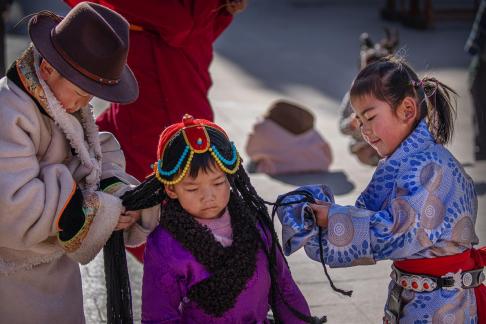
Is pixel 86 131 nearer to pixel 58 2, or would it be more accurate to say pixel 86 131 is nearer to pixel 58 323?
pixel 58 323

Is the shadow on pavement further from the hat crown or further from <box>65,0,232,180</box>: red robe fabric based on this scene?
the hat crown

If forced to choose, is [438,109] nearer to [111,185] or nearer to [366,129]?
[366,129]

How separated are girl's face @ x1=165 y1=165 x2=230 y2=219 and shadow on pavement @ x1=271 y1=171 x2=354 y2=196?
11.5 feet

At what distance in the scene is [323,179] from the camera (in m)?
6.74

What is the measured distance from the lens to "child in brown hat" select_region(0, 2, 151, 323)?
9.14 feet

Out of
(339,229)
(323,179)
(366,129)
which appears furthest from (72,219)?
(323,179)

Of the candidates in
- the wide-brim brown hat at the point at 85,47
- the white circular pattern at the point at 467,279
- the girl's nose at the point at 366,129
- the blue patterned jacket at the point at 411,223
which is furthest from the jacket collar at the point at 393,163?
the wide-brim brown hat at the point at 85,47

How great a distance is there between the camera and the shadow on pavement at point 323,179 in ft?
21.3

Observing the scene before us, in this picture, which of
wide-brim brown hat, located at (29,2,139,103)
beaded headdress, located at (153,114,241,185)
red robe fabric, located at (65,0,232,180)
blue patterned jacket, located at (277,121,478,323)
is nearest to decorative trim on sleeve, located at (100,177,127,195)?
beaded headdress, located at (153,114,241,185)

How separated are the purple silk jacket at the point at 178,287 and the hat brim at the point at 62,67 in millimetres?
439

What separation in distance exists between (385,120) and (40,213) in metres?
1.11

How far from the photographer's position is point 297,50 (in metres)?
11.6

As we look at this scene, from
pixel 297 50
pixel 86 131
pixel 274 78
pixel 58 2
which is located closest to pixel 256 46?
pixel 297 50

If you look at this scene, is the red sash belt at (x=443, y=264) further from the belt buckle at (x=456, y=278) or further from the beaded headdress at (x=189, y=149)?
the beaded headdress at (x=189, y=149)
